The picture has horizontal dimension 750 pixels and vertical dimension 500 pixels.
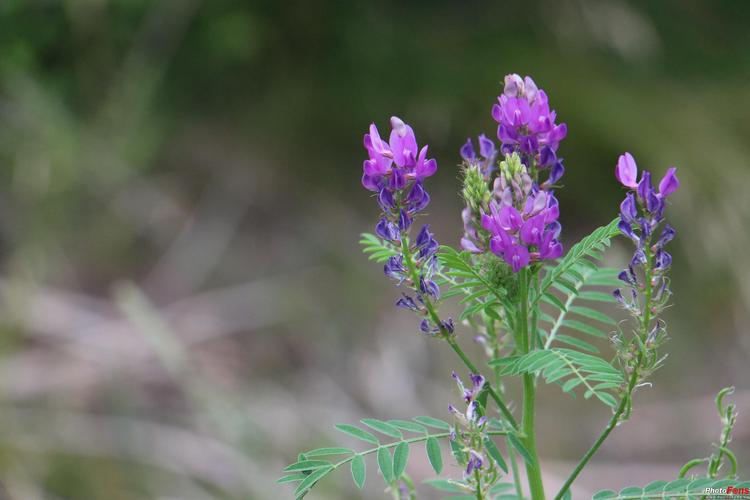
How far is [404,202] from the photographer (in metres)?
0.51

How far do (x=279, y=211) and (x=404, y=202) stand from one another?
249 centimetres

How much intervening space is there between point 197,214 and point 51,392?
34.4 inches

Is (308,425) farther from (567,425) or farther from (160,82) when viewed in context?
(160,82)

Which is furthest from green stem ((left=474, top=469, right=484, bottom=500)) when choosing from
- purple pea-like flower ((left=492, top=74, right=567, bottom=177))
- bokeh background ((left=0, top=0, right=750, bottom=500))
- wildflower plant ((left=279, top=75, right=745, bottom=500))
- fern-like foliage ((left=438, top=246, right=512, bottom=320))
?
bokeh background ((left=0, top=0, right=750, bottom=500))

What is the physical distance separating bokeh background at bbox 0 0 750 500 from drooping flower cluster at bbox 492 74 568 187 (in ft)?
4.29

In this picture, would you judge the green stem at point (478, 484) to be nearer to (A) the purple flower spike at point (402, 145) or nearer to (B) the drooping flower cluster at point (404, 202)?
(B) the drooping flower cluster at point (404, 202)

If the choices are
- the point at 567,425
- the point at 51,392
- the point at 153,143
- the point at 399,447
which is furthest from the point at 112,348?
the point at 399,447

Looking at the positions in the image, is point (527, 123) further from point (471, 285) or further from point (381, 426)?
point (381, 426)

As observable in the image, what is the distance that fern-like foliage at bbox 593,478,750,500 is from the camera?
0.49m

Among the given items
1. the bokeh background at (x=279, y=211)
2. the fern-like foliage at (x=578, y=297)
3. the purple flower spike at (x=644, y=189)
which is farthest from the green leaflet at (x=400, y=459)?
the bokeh background at (x=279, y=211)

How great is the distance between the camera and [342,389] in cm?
241

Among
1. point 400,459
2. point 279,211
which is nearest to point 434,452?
point 400,459

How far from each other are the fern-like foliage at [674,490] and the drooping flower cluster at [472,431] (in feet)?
0.31

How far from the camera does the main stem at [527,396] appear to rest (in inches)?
19.7
